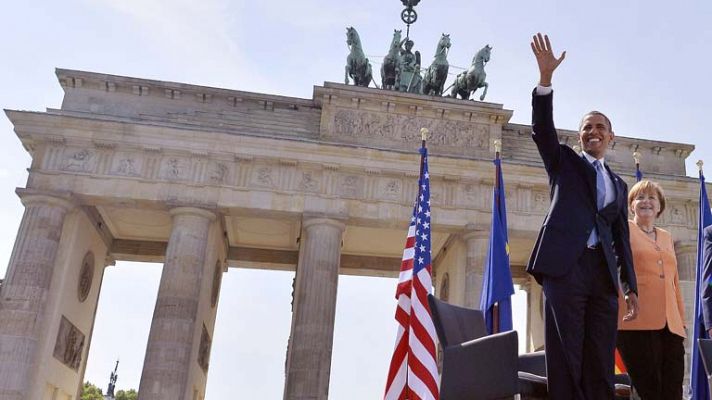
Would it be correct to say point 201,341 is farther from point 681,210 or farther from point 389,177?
point 681,210

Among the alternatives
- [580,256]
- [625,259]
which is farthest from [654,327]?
[580,256]

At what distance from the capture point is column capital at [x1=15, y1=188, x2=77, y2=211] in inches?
781

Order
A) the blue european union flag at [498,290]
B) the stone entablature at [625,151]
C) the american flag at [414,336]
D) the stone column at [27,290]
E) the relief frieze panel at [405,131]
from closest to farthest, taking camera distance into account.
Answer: the american flag at [414,336]
the blue european union flag at [498,290]
the stone column at [27,290]
the relief frieze panel at [405,131]
the stone entablature at [625,151]

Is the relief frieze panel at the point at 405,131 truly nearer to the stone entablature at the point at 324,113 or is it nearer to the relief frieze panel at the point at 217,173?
the stone entablature at the point at 324,113

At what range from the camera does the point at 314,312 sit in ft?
64.2

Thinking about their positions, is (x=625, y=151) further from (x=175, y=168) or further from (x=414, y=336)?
(x=414, y=336)

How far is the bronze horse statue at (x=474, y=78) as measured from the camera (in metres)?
24.3

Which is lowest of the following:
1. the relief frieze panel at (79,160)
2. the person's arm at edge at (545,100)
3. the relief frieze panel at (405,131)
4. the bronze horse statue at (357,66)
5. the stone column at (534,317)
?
the person's arm at edge at (545,100)

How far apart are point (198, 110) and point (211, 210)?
400 cm

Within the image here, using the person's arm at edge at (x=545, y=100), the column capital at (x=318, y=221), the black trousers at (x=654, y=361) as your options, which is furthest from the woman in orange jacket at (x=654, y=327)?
the column capital at (x=318, y=221)

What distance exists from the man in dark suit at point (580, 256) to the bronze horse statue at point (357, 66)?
20.5m

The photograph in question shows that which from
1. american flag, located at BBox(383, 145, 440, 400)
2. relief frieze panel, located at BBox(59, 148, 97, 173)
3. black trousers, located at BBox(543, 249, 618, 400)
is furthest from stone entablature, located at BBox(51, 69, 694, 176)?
black trousers, located at BBox(543, 249, 618, 400)

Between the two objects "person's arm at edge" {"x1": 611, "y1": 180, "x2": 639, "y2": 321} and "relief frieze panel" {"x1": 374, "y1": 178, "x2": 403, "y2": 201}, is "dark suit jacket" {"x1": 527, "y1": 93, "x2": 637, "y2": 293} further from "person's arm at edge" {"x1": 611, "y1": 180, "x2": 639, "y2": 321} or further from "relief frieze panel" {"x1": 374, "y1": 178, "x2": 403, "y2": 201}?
"relief frieze panel" {"x1": 374, "y1": 178, "x2": 403, "y2": 201}

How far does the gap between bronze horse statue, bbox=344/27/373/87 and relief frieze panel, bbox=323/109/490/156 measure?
2035mm
